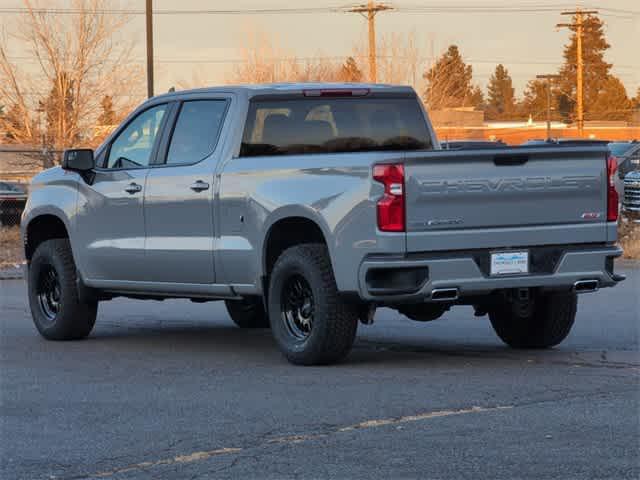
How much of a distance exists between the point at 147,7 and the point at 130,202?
29.0 metres

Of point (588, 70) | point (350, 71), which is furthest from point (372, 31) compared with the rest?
point (588, 70)

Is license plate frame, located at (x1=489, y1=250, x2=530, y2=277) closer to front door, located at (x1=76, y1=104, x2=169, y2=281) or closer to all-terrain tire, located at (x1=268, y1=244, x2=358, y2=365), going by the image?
all-terrain tire, located at (x1=268, y1=244, x2=358, y2=365)

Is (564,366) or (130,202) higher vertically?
(130,202)

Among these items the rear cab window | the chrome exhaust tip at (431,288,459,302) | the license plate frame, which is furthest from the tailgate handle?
the rear cab window

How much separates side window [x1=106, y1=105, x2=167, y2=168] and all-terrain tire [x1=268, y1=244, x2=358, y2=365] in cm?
199

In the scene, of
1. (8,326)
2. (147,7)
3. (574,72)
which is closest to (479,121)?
(574,72)

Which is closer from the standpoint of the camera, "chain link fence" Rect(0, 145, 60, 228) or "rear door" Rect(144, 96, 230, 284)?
"rear door" Rect(144, 96, 230, 284)

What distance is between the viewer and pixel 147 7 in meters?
40.3

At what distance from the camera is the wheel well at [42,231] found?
13242mm

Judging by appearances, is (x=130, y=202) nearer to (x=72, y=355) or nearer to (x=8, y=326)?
(x=72, y=355)

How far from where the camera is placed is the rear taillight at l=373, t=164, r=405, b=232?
32.4 feet

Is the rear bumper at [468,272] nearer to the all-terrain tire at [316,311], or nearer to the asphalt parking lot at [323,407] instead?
the all-terrain tire at [316,311]

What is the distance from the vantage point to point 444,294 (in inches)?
398

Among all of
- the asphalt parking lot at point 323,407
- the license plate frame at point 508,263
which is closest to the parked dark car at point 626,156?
the asphalt parking lot at point 323,407
